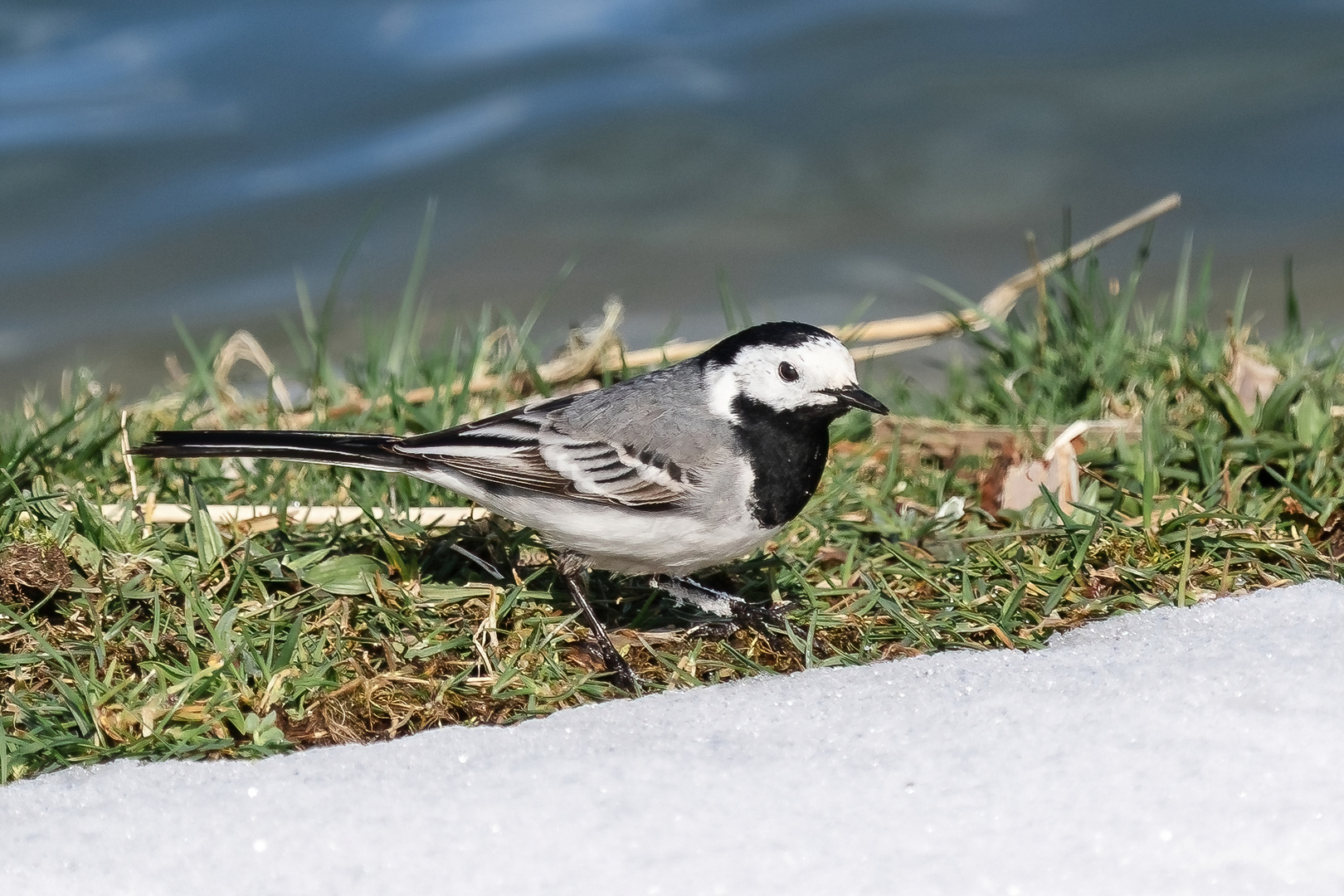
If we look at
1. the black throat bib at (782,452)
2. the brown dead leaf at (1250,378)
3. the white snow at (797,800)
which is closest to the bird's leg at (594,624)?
the white snow at (797,800)

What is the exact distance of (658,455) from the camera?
165 inches

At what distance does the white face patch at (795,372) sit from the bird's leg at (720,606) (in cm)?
53

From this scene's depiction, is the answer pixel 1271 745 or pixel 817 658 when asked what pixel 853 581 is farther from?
pixel 1271 745

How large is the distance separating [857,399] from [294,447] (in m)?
1.62

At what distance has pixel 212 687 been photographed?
141 inches

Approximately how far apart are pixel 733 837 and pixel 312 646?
1487mm

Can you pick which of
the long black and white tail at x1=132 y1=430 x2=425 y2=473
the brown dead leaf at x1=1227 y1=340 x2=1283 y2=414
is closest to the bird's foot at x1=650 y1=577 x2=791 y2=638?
the long black and white tail at x1=132 y1=430 x2=425 y2=473

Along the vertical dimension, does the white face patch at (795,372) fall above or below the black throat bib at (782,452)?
above

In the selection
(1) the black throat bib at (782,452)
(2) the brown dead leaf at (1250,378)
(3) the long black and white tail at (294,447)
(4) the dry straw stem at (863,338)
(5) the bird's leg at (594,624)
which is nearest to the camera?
(5) the bird's leg at (594,624)

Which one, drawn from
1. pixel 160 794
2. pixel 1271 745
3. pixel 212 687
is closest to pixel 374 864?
pixel 160 794

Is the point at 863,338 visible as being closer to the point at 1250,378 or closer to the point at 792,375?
the point at 1250,378

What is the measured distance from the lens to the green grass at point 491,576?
361 cm

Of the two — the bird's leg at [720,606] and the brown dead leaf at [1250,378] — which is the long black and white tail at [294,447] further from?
the brown dead leaf at [1250,378]

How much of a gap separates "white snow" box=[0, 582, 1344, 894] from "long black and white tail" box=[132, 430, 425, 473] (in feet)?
4.01
